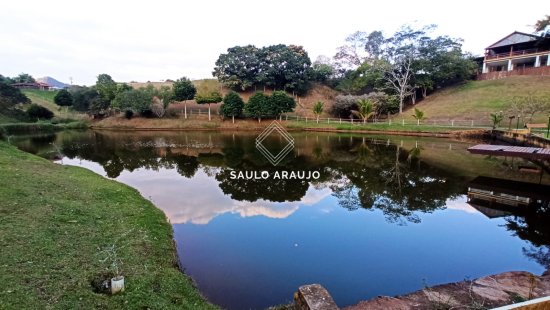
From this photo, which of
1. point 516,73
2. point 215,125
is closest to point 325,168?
point 215,125

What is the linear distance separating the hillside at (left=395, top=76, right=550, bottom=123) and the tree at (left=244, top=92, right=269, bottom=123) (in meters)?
17.7

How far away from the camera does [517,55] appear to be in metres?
40.2

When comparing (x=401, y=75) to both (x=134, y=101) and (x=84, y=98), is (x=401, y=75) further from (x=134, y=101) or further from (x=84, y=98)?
(x=84, y=98)

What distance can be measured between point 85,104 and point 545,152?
5045 centimetres

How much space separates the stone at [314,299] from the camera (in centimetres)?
381

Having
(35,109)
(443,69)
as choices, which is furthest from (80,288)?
(35,109)

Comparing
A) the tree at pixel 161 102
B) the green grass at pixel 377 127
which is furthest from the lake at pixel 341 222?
the tree at pixel 161 102

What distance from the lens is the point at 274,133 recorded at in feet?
→ 113

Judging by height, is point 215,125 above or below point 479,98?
below

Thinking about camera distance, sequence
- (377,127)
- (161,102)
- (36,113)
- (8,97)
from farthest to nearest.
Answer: (36,113), (8,97), (161,102), (377,127)

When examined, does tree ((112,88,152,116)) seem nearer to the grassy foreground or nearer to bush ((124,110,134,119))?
bush ((124,110,134,119))

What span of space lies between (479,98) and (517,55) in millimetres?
11441

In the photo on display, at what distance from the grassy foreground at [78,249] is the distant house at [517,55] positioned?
156 feet

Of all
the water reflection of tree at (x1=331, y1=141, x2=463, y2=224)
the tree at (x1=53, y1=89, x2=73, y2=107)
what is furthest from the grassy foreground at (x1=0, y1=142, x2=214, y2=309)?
the tree at (x1=53, y1=89, x2=73, y2=107)
